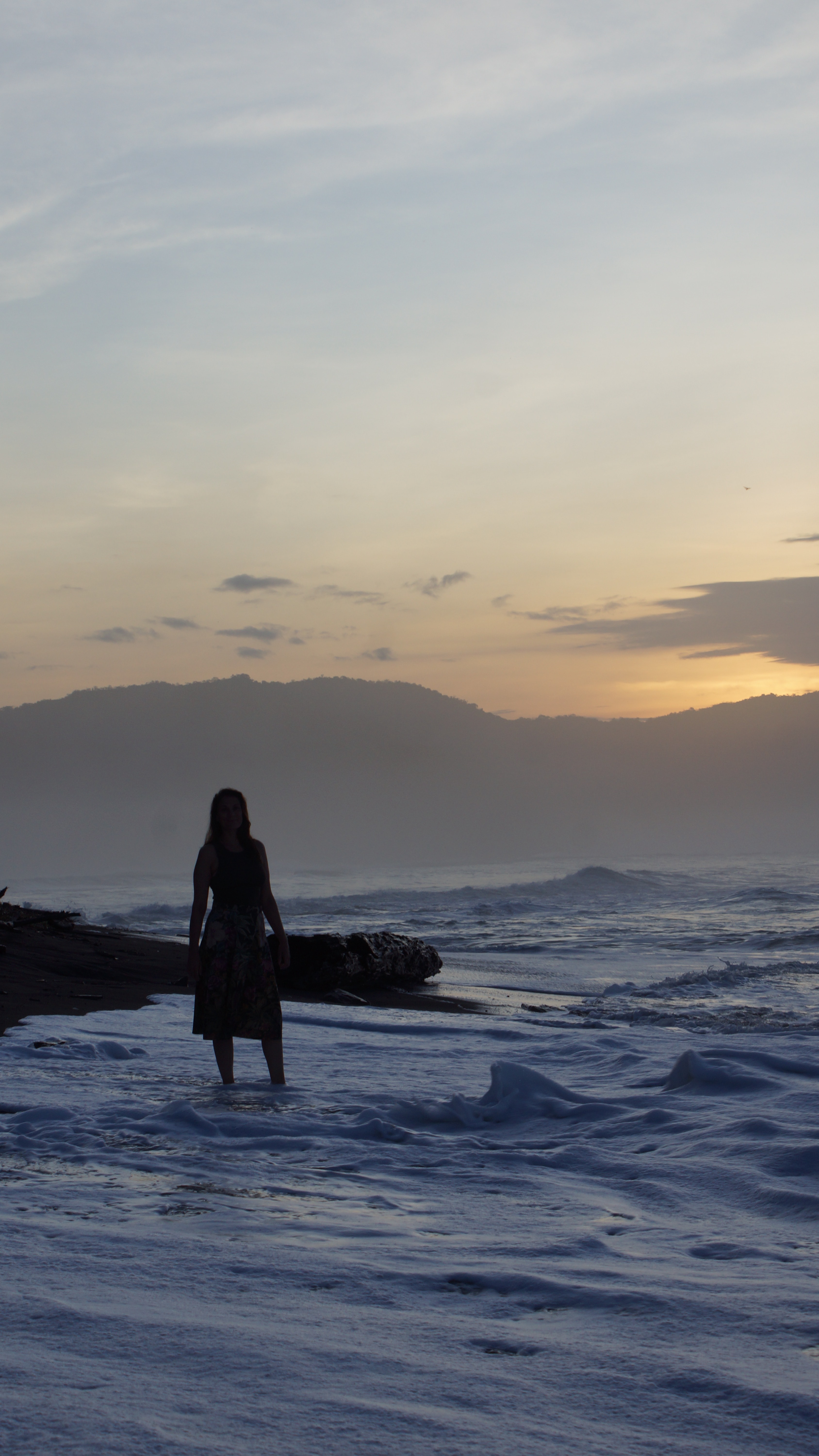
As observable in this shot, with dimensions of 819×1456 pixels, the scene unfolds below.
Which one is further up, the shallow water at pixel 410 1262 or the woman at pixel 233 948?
the woman at pixel 233 948

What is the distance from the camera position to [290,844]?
4345 inches

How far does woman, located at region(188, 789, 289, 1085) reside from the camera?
5609 mm

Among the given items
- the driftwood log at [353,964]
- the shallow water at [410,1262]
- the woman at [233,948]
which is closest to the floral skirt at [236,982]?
the woman at [233,948]

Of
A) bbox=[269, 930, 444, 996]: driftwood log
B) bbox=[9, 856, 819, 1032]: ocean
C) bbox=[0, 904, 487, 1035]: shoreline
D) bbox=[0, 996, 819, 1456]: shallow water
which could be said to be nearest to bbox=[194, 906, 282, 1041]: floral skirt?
bbox=[0, 996, 819, 1456]: shallow water

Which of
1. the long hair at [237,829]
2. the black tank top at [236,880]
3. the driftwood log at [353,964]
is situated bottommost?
the driftwood log at [353,964]

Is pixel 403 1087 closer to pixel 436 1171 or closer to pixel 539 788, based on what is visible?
pixel 436 1171

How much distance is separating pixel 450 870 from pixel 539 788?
76790mm

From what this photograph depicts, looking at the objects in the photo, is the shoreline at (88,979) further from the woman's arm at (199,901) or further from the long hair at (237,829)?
the long hair at (237,829)

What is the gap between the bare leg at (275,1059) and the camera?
18.5ft

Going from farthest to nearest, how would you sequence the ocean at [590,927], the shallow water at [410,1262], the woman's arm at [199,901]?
the ocean at [590,927]
the woman's arm at [199,901]
the shallow water at [410,1262]

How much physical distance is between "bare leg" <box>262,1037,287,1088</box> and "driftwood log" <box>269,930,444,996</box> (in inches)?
188

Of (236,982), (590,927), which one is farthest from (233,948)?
(590,927)

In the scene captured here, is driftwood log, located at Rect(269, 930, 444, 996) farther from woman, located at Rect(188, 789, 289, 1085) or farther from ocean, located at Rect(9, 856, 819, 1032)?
woman, located at Rect(188, 789, 289, 1085)

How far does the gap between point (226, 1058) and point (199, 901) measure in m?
0.86
